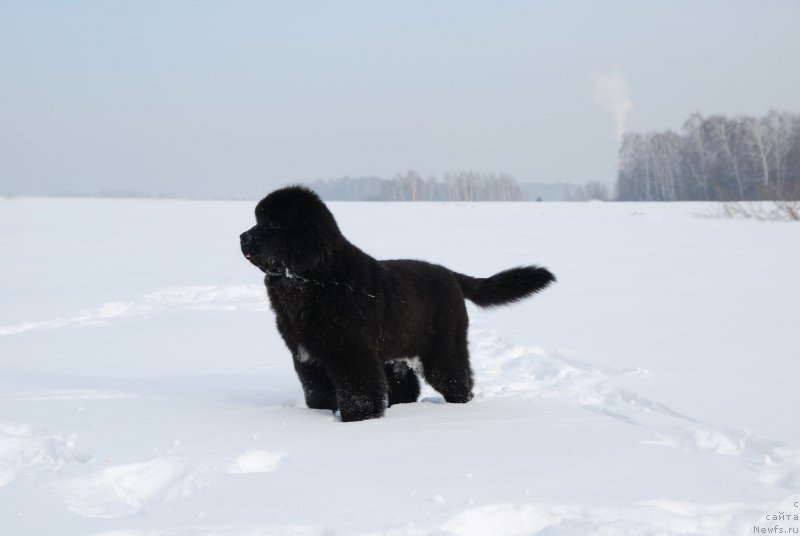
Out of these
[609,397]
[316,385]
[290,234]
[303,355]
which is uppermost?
[290,234]

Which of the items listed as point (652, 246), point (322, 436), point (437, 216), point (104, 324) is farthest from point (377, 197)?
point (322, 436)

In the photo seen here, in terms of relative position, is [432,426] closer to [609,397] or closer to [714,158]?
[609,397]

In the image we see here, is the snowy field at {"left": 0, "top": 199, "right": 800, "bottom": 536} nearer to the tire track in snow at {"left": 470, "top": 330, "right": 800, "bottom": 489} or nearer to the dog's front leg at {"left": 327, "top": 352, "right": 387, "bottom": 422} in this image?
the tire track in snow at {"left": 470, "top": 330, "right": 800, "bottom": 489}

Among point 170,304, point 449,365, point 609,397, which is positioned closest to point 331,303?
point 449,365

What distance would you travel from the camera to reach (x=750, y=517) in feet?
10.3

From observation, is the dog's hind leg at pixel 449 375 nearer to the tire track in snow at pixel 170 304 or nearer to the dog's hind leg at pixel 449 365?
the dog's hind leg at pixel 449 365

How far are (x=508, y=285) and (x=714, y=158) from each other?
7140 centimetres

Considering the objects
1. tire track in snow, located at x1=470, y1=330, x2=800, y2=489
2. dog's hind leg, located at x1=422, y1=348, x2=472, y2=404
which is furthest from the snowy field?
dog's hind leg, located at x1=422, y1=348, x2=472, y2=404

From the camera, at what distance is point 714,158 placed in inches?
2785

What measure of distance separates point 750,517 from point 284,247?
3.20 metres

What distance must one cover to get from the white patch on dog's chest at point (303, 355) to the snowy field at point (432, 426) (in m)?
0.39

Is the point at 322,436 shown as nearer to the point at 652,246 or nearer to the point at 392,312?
the point at 392,312

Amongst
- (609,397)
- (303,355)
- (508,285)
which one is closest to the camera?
(303,355)

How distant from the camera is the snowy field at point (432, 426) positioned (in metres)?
3.16
